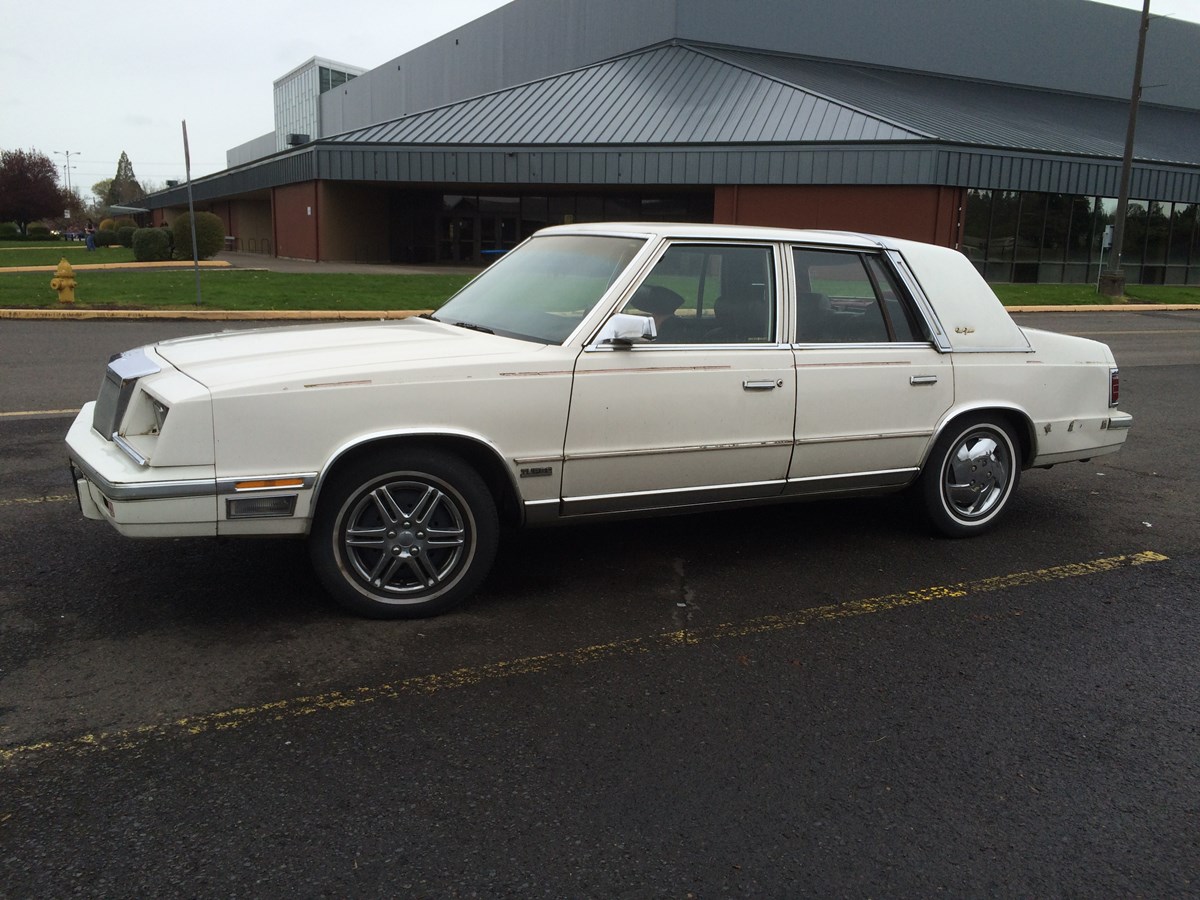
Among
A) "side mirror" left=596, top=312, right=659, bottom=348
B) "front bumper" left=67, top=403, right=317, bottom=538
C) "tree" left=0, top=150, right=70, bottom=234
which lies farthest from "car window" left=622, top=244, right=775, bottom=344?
"tree" left=0, top=150, right=70, bottom=234

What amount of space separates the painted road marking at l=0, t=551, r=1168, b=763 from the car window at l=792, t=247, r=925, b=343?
134 cm

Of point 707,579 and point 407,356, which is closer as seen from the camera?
point 407,356

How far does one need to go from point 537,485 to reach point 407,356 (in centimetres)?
78

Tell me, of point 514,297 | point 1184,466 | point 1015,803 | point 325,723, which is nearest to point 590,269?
point 514,297

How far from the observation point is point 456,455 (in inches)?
169

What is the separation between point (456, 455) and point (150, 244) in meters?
30.2

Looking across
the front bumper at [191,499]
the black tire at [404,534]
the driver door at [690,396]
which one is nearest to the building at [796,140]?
the driver door at [690,396]

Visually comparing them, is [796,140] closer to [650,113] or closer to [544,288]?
[650,113]

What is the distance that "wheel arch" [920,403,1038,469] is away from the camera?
17.7ft

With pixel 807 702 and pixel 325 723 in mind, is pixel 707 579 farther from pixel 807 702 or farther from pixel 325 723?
pixel 325 723

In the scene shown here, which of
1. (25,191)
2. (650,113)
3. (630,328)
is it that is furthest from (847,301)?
(25,191)

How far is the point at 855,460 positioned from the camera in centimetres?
515

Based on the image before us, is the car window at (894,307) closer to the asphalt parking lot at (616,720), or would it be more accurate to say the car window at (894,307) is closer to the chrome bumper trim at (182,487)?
the asphalt parking lot at (616,720)

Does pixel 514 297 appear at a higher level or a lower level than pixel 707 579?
higher
